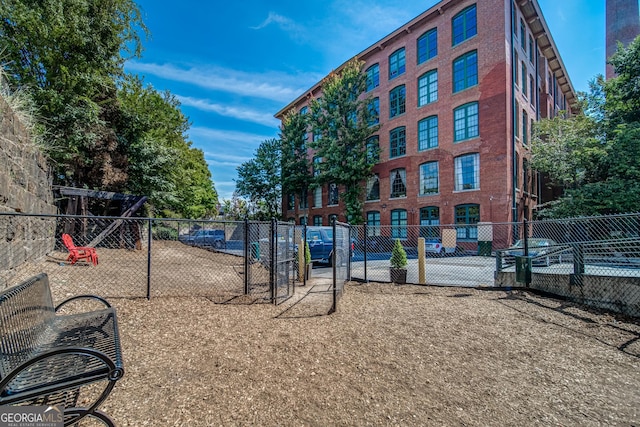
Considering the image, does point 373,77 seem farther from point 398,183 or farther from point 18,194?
point 18,194

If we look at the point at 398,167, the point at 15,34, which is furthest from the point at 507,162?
the point at 15,34

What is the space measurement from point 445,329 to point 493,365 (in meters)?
1.18

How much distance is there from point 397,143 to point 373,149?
2.27m

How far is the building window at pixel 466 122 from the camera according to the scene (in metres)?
19.2

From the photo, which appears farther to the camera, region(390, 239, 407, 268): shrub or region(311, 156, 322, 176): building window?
region(311, 156, 322, 176): building window

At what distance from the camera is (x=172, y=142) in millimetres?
18422

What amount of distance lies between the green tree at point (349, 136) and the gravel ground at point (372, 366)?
1926cm

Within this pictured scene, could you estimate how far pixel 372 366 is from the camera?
133 inches

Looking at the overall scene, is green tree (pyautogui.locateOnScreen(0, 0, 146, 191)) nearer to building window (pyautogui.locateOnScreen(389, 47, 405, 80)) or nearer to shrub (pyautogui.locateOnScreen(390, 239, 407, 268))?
shrub (pyautogui.locateOnScreen(390, 239, 407, 268))

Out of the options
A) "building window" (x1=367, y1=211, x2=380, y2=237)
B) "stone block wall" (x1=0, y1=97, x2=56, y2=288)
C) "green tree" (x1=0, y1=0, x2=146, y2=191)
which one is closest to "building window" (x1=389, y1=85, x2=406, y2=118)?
"building window" (x1=367, y1=211, x2=380, y2=237)

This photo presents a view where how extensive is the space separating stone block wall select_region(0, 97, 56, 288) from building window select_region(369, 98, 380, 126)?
22.7m

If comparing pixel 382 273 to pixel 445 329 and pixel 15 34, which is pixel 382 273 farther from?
pixel 15 34

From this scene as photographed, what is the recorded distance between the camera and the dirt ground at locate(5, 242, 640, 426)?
2541 millimetres

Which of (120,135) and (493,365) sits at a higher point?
(120,135)
